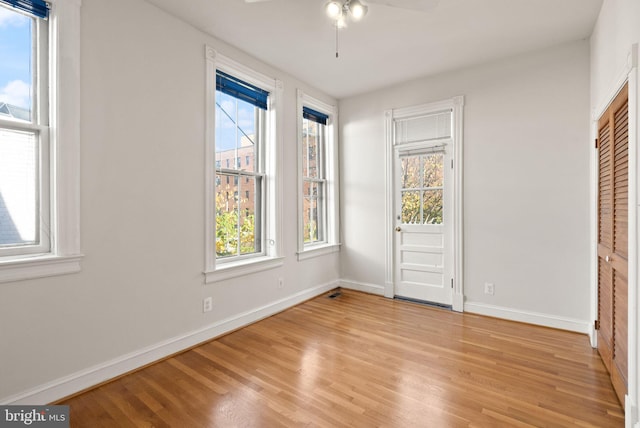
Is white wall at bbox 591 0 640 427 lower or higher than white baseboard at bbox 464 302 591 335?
higher

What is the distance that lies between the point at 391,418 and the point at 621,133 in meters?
2.26

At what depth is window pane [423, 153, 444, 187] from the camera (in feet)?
12.6

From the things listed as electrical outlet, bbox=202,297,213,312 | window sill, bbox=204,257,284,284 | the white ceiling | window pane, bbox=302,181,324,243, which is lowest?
electrical outlet, bbox=202,297,213,312

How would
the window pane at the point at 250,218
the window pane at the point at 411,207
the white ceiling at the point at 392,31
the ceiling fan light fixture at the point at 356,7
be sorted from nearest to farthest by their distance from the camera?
the ceiling fan light fixture at the point at 356,7 → the white ceiling at the point at 392,31 → the window pane at the point at 250,218 → the window pane at the point at 411,207

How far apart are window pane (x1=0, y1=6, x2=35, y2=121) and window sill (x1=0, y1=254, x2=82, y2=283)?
0.86 metres

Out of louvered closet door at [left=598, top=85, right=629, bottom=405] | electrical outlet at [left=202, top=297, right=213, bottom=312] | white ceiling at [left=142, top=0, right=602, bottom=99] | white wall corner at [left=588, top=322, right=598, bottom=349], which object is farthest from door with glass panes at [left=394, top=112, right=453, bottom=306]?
electrical outlet at [left=202, top=297, right=213, bottom=312]

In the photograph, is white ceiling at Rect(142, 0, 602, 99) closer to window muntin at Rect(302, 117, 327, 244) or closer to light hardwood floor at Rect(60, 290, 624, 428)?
window muntin at Rect(302, 117, 327, 244)

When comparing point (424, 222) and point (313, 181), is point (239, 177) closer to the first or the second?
point (313, 181)

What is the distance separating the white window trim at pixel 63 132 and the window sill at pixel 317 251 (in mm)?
2411

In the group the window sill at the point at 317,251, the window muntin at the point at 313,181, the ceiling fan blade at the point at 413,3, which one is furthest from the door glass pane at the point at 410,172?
the ceiling fan blade at the point at 413,3

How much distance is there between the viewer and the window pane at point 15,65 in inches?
74.7

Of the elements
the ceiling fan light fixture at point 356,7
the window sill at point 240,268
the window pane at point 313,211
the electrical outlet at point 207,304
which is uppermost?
the ceiling fan light fixture at point 356,7

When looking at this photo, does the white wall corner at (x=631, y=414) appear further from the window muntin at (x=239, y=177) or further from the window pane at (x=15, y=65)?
the window pane at (x=15, y=65)

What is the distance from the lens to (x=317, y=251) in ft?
14.0
